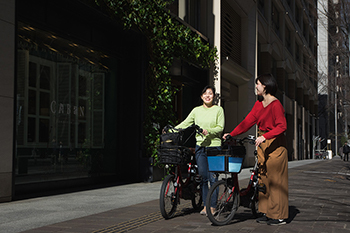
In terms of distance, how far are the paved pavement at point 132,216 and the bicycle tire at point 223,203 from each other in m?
0.10

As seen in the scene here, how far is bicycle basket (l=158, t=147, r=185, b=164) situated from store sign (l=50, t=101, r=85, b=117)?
474 cm

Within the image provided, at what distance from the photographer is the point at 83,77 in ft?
35.8

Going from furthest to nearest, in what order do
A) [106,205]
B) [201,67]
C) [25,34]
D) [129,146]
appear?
1. [201,67]
2. [129,146]
3. [25,34]
4. [106,205]

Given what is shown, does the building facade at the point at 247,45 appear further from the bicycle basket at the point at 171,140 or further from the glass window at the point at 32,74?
the bicycle basket at the point at 171,140

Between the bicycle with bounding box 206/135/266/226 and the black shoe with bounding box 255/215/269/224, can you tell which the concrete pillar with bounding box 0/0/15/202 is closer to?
the bicycle with bounding box 206/135/266/226

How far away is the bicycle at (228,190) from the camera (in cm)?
545

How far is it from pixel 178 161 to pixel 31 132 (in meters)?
4.45

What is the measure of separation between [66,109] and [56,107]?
0.42 m

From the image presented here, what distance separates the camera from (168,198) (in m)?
5.88

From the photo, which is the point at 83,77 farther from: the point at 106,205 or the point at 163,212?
the point at 163,212

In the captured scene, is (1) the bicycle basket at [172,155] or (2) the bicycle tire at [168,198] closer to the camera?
(1) the bicycle basket at [172,155]

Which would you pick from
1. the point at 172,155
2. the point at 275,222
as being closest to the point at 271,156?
the point at 275,222

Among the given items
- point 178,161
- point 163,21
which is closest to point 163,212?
point 178,161

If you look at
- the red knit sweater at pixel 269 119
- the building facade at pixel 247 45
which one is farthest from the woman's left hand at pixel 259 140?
the building facade at pixel 247 45
